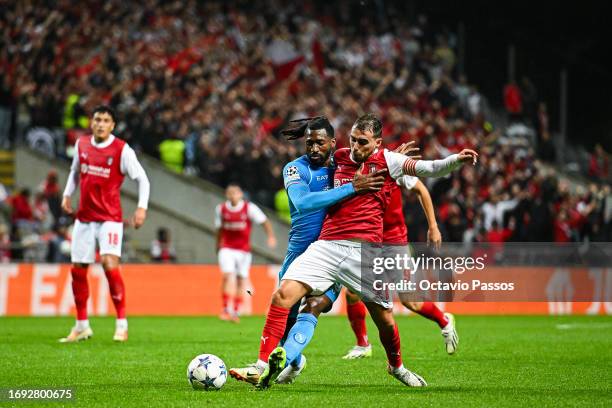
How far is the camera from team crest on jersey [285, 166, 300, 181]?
837 cm

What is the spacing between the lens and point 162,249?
22453 millimetres

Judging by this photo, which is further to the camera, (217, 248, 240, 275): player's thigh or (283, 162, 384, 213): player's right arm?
(217, 248, 240, 275): player's thigh

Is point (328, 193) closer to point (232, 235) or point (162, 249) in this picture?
point (232, 235)

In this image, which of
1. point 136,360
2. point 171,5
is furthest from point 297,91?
point 136,360

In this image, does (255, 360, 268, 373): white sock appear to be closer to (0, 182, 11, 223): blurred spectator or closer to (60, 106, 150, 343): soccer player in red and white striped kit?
(60, 106, 150, 343): soccer player in red and white striped kit

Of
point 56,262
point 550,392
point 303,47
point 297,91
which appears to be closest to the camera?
point 550,392

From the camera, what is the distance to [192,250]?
2420 cm

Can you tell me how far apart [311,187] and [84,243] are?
5.15 meters

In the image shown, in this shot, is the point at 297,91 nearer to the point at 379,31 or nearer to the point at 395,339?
the point at 379,31

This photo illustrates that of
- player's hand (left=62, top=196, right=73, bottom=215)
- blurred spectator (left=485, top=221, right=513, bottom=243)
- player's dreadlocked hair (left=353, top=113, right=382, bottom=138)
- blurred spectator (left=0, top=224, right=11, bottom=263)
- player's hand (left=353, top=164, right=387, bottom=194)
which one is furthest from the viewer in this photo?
blurred spectator (left=485, top=221, right=513, bottom=243)

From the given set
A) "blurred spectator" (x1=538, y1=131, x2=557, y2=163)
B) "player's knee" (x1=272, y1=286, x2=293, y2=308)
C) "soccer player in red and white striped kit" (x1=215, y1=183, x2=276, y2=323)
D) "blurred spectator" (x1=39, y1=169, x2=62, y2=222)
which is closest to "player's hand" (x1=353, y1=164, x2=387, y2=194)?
"player's knee" (x1=272, y1=286, x2=293, y2=308)

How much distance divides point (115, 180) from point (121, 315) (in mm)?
1615

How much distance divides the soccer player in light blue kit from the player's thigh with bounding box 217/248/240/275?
9.25 metres

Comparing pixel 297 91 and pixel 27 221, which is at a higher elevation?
pixel 297 91
